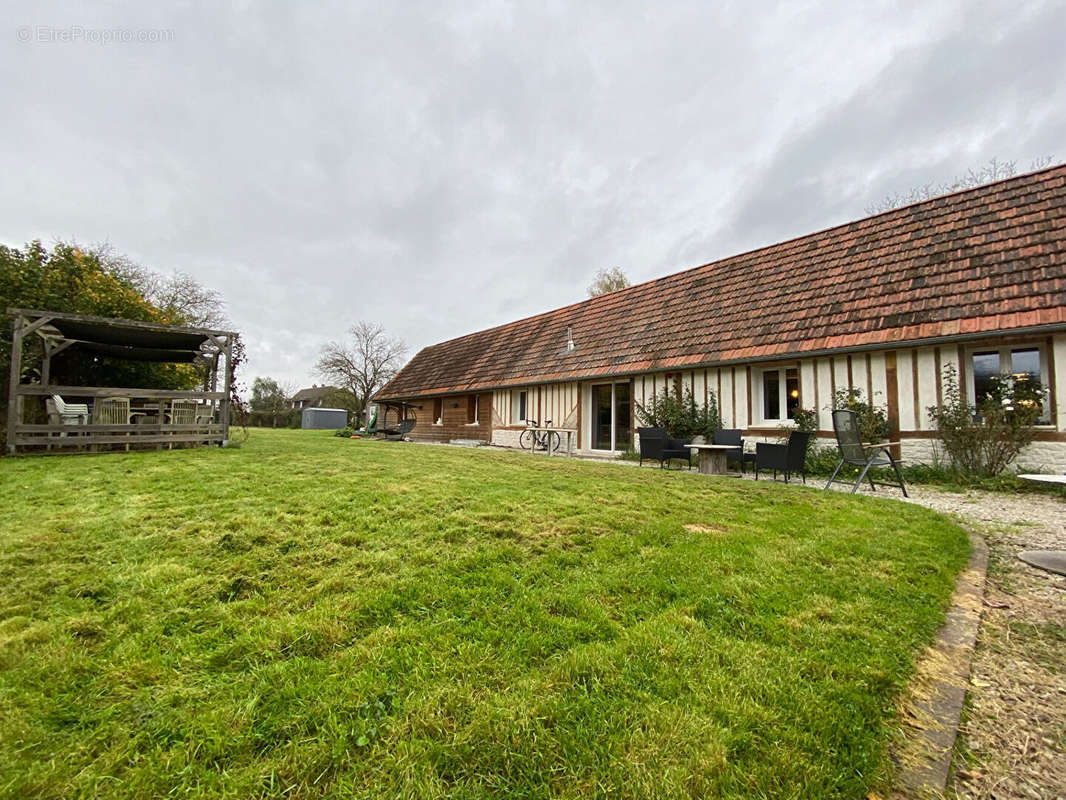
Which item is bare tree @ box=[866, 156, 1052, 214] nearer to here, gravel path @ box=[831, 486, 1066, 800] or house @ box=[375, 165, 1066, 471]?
house @ box=[375, 165, 1066, 471]

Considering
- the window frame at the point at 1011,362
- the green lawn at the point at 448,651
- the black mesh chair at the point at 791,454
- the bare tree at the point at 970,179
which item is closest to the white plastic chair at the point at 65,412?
the green lawn at the point at 448,651

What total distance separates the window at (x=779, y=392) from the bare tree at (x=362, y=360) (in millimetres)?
31431

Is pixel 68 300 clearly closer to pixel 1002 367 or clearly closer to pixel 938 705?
pixel 938 705

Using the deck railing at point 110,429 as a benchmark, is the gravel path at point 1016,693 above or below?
below

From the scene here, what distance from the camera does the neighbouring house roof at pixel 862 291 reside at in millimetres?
7418

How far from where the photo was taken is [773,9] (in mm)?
10867

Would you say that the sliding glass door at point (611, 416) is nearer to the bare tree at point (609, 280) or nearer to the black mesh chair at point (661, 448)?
the black mesh chair at point (661, 448)

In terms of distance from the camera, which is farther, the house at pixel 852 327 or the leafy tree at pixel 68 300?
the leafy tree at pixel 68 300

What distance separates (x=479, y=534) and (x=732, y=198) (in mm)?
26294

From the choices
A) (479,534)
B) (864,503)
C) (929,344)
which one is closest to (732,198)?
(929,344)

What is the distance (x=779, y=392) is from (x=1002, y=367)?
138 inches

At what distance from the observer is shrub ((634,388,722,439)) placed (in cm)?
1023

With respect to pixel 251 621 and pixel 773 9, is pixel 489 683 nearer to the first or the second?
pixel 251 621

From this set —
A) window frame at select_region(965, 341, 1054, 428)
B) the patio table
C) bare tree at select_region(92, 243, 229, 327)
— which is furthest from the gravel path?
bare tree at select_region(92, 243, 229, 327)
